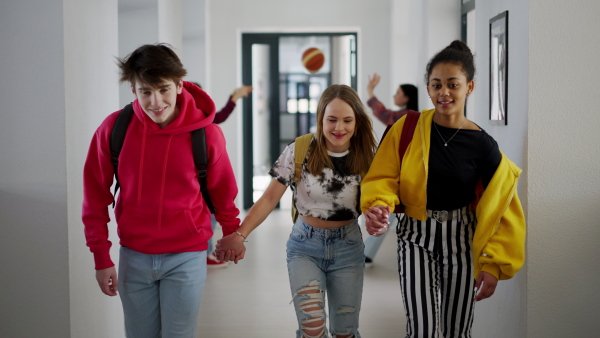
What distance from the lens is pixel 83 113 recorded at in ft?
10.6

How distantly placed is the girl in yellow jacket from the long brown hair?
228 mm

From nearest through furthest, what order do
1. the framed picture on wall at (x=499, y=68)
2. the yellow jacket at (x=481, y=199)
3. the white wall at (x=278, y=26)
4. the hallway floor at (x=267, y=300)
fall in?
1. the yellow jacket at (x=481, y=199)
2. the framed picture on wall at (x=499, y=68)
3. the hallway floor at (x=267, y=300)
4. the white wall at (x=278, y=26)

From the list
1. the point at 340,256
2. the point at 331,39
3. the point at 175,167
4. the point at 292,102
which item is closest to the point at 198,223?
the point at 175,167

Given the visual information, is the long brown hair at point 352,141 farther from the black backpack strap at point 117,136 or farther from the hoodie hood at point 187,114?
the black backpack strap at point 117,136

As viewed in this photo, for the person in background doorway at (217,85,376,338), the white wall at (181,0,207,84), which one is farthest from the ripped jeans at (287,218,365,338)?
the white wall at (181,0,207,84)

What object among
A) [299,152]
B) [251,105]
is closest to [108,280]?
[299,152]

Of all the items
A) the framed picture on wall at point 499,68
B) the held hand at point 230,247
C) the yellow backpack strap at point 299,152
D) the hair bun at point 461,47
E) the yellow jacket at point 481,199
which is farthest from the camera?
the framed picture on wall at point 499,68

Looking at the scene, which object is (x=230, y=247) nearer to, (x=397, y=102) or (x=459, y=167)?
(x=459, y=167)

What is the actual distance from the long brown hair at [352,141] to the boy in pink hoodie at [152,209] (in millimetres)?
513

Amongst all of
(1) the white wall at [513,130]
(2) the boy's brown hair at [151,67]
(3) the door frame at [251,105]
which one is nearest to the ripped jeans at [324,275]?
(1) the white wall at [513,130]

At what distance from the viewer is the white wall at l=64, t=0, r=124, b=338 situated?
10.1ft

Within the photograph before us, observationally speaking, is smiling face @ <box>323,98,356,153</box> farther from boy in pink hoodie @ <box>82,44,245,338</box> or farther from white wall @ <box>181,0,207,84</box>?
white wall @ <box>181,0,207,84</box>

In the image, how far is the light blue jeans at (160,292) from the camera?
256 cm

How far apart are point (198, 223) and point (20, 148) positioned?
958 mm
